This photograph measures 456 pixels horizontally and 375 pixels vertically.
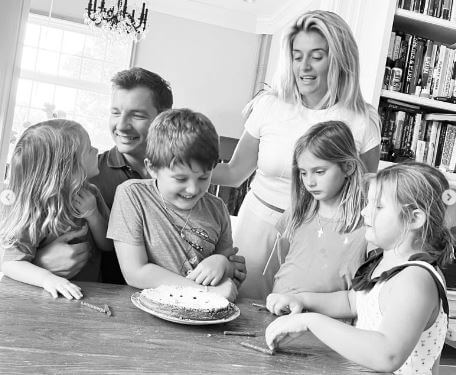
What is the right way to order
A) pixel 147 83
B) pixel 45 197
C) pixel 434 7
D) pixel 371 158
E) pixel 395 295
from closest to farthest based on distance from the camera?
pixel 395 295 < pixel 45 197 < pixel 147 83 < pixel 371 158 < pixel 434 7

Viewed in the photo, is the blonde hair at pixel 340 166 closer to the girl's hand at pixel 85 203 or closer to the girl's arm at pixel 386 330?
the girl's arm at pixel 386 330

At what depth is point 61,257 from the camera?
1.24 meters

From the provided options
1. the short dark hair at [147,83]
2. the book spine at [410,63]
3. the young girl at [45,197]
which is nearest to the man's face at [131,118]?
the short dark hair at [147,83]

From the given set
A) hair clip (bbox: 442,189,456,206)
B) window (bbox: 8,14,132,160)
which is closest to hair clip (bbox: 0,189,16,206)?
hair clip (bbox: 442,189,456,206)

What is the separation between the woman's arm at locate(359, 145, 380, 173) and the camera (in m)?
1.68

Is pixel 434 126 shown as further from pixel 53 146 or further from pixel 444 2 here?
pixel 53 146

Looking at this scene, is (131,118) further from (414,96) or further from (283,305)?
(414,96)

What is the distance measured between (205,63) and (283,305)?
6.26m

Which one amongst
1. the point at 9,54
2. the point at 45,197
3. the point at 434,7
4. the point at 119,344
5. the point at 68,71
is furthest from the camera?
the point at 68,71

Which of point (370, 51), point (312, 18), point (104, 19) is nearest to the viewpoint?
point (312, 18)

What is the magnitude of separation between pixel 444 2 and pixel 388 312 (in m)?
2.26

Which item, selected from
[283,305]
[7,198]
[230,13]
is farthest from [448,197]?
[230,13]

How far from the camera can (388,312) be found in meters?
0.99

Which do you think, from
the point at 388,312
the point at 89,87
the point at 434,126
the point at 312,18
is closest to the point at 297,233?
the point at 388,312
